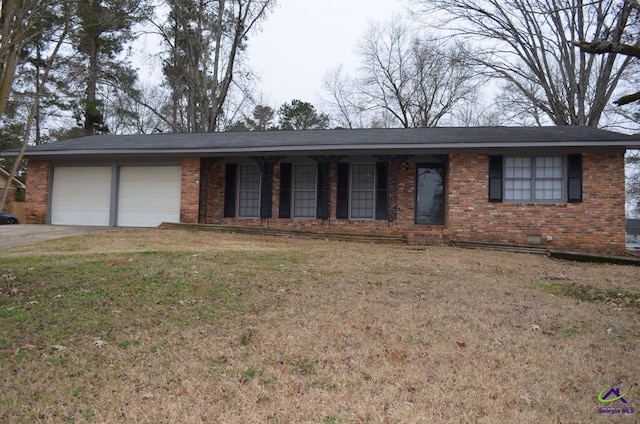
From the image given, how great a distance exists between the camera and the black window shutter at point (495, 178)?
12.8 m

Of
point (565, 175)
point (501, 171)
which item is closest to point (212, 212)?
point (501, 171)

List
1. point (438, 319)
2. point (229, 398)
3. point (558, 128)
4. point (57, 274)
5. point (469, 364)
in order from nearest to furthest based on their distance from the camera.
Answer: point (229, 398) < point (469, 364) < point (438, 319) < point (57, 274) < point (558, 128)

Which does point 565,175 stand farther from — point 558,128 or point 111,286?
point 111,286

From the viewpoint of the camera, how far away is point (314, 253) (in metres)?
9.76

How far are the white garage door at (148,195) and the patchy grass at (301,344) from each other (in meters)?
7.45

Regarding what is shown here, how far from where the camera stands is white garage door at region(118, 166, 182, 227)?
15070mm

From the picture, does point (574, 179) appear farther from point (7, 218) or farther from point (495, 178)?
point (7, 218)

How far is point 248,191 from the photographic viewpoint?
15531mm

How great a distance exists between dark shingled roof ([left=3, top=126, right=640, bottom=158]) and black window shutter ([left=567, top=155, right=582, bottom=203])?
0.34 m

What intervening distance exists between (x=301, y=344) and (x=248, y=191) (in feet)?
39.0

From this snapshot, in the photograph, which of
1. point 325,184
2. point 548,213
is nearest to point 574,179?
point 548,213

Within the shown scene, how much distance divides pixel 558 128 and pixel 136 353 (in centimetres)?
1441

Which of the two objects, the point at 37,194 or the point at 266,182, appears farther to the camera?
the point at 37,194

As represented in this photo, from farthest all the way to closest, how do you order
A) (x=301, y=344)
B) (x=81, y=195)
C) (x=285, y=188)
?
(x=81, y=195) → (x=285, y=188) → (x=301, y=344)
